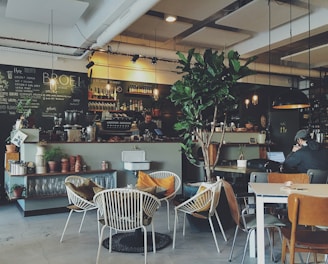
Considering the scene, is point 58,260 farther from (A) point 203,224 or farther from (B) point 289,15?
(B) point 289,15

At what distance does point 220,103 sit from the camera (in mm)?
4641

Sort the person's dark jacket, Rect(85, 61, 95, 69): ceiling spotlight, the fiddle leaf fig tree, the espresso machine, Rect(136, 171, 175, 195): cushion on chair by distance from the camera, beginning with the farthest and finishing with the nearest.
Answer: Rect(85, 61, 95, 69): ceiling spotlight → the espresso machine → Rect(136, 171, 175, 195): cushion on chair → the person's dark jacket → the fiddle leaf fig tree

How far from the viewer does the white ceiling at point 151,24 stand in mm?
5852

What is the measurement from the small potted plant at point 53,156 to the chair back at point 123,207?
267 cm

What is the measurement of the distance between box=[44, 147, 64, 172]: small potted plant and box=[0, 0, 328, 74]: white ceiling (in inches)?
92.8

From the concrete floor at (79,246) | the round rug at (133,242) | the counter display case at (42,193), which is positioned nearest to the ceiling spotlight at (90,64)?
the counter display case at (42,193)

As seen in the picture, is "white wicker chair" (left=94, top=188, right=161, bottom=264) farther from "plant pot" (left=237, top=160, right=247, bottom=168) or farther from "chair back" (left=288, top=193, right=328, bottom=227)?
"plant pot" (left=237, top=160, right=247, bottom=168)

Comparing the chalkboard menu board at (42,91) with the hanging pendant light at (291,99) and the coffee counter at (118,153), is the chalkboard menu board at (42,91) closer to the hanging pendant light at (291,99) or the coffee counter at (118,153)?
the coffee counter at (118,153)

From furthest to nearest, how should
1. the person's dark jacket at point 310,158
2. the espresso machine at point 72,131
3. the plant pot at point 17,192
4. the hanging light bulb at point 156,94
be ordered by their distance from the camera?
the hanging light bulb at point 156,94 → the espresso machine at point 72,131 → the plant pot at point 17,192 → the person's dark jacket at point 310,158

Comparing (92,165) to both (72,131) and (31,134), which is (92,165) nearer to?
(72,131)

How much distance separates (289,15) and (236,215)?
509 centimetres

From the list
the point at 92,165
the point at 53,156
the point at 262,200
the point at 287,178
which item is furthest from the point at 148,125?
the point at 262,200

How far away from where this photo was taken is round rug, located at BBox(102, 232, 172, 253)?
3951 millimetres

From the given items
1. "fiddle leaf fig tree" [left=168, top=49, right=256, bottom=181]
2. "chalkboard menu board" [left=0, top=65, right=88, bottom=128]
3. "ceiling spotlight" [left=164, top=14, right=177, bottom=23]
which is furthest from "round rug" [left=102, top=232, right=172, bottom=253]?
"ceiling spotlight" [left=164, top=14, right=177, bottom=23]
